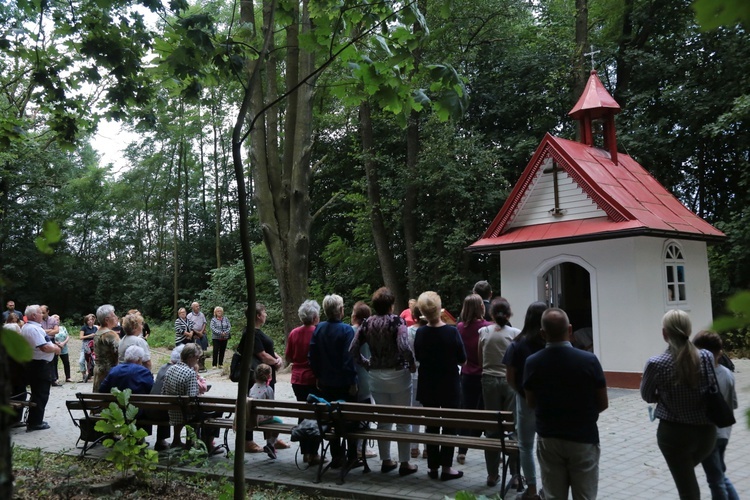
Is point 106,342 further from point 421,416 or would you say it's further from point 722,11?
point 722,11

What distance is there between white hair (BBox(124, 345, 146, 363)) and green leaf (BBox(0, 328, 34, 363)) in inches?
268

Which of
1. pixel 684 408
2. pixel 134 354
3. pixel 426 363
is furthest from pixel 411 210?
pixel 684 408

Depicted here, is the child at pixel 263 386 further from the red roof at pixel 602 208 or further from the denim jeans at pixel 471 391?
the red roof at pixel 602 208

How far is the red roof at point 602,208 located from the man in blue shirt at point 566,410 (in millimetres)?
8049

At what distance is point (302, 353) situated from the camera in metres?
7.14

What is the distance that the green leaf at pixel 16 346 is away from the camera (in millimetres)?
1308

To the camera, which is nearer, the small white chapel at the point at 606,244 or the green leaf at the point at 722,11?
the green leaf at the point at 722,11

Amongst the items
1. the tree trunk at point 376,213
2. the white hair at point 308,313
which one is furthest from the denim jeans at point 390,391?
the tree trunk at point 376,213

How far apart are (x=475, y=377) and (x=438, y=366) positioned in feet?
2.03

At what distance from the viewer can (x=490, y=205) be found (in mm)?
20406

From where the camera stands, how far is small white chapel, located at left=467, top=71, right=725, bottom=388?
12.0 meters

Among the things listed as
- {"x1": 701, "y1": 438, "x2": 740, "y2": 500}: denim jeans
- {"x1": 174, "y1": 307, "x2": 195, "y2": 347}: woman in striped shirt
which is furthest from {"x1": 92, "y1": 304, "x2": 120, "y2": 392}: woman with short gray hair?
{"x1": 174, "y1": 307, "x2": 195, "y2": 347}: woman in striped shirt

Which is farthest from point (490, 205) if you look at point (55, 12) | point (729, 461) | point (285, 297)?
point (55, 12)

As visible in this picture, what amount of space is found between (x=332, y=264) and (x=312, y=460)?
1900 centimetres
